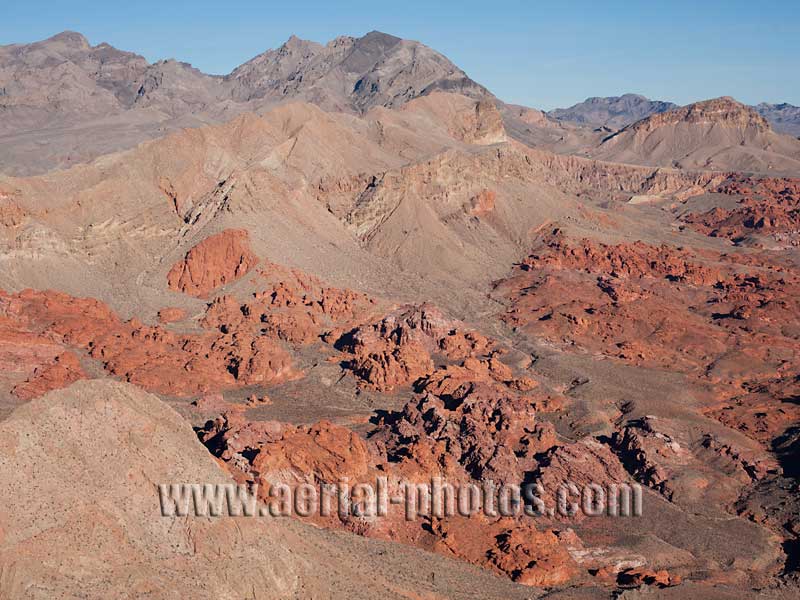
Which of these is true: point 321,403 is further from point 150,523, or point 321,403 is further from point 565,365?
point 150,523

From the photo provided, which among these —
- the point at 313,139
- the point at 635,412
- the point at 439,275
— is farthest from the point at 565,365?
the point at 313,139

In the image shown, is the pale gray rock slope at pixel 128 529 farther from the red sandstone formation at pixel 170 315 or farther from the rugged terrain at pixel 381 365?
the red sandstone formation at pixel 170 315

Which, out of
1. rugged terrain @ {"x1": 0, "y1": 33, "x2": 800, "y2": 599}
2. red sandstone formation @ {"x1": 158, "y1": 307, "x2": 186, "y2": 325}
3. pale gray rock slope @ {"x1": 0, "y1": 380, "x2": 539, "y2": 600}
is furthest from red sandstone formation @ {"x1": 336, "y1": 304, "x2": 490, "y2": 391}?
pale gray rock slope @ {"x1": 0, "y1": 380, "x2": 539, "y2": 600}

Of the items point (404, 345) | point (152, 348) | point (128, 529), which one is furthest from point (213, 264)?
point (128, 529)

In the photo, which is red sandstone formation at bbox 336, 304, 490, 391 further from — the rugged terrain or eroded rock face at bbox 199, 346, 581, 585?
eroded rock face at bbox 199, 346, 581, 585

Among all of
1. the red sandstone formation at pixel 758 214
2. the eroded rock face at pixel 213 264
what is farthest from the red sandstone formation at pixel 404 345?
the red sandstone formation at pixel 758 214
